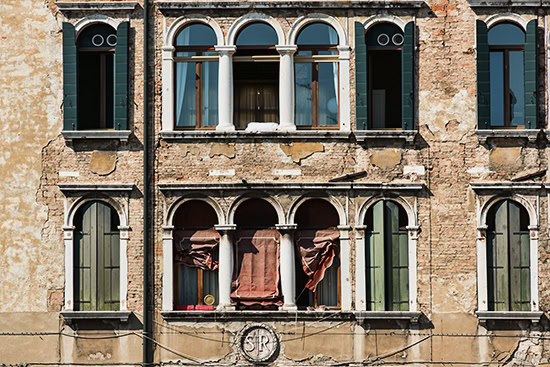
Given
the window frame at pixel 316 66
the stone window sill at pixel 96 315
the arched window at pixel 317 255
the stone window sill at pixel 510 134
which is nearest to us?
the stone window sill at pixel 96 315

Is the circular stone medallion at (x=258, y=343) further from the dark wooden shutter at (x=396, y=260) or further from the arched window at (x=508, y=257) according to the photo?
the arched window at (x=508, y=257)

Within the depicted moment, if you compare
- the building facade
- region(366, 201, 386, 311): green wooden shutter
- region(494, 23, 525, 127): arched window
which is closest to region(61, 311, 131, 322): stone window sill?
the building facade

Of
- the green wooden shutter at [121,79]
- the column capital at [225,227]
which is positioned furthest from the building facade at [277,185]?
the column capital at [225,227]

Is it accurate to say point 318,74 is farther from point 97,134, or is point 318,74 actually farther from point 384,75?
point 97,134

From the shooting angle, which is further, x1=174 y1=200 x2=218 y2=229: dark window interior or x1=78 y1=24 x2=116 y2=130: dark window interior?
x1=78 y1=24 x2=116 y2=130: dark window interior

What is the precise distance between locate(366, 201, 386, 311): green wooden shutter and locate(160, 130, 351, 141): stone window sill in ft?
5.21

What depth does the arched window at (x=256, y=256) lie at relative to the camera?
1952cm

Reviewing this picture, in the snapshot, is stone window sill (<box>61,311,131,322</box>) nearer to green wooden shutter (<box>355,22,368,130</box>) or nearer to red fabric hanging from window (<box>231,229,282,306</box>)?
red fabric hanging from window (<box>231,229,282,306</box>)

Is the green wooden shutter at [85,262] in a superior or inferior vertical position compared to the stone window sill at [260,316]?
superior

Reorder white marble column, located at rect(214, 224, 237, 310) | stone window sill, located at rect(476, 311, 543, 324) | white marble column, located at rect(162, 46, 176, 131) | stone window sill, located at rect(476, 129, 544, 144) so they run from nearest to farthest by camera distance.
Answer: stone window sill, located at rect(476, 311, 543, 324) → stone window sill, located at rect(476, 129, 544, 144) → white marble column, located at rect(214, 224, 237, 310) → white marble column, located at rect(162, 46, 176, 131)

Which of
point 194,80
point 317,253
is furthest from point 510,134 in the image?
point 194,80

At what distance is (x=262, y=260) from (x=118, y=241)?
278 cm

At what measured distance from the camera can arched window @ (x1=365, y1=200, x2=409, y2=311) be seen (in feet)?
63.5

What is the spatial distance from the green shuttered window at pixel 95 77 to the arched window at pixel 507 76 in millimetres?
6826
